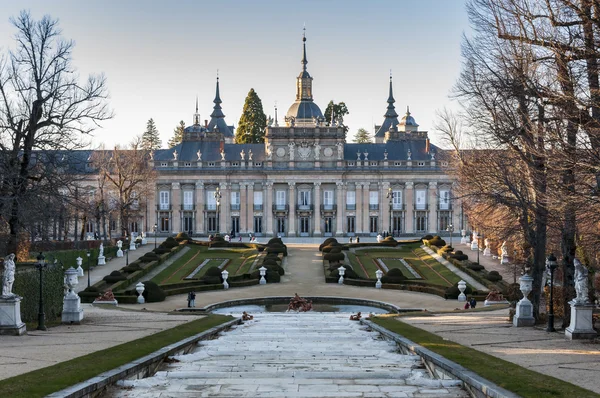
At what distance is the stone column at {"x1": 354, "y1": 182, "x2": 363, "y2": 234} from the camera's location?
8494 cm

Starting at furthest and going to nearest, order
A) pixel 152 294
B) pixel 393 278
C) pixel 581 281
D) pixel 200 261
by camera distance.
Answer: pixel 200 261 < pixel 393 278 < pixel 152 294 < pixel 581 281

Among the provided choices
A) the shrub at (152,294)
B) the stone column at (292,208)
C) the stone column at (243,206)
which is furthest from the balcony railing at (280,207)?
the shrub at (152,294)

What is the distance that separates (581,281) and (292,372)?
10114 millimetres

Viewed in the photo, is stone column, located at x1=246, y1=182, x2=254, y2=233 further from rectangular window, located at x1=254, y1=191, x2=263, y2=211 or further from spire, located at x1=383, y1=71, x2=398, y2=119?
spire, located at x1=383, y1=71, x2=398, y2=119

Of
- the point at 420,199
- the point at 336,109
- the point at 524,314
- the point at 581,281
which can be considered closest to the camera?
the point at 581,281

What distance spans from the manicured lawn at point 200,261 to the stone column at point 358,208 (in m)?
23.4

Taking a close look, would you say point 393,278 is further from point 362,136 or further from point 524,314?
point 362,136

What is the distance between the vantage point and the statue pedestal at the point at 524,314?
943 inches

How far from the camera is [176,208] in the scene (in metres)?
85.9

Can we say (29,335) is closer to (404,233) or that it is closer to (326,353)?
(326,353)

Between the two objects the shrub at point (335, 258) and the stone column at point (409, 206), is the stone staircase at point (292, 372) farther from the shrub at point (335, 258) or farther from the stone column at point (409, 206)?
the stone column at point (409, 206)

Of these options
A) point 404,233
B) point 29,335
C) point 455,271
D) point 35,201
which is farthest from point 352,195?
point 29,335

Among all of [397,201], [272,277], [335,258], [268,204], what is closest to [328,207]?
[268,204]

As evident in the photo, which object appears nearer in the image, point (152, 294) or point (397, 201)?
point (152, 294)
